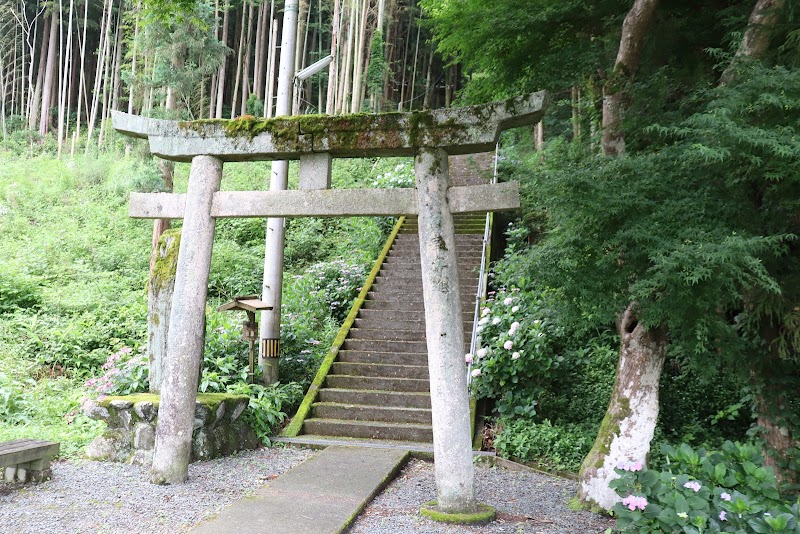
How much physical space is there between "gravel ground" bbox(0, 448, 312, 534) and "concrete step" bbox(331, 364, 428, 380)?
2.37 meters

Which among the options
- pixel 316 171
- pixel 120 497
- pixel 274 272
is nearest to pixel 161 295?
pixel 274 272

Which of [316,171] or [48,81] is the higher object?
[48,81]

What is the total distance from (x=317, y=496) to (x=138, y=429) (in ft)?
6.68

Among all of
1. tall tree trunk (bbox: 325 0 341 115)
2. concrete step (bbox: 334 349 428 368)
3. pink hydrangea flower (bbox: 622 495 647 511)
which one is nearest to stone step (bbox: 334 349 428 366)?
concrete step (bbox: 334 349 428 368)

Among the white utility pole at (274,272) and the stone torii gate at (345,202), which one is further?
the white utility pole at (274,272)

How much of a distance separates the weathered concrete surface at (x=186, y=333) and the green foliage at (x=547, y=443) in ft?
10.5

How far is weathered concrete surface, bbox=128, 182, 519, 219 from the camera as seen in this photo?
186 inches

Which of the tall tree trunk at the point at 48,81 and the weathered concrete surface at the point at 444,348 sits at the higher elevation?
the tall tree trunk at the point at 48,81

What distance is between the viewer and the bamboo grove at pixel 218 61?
68.7 ft

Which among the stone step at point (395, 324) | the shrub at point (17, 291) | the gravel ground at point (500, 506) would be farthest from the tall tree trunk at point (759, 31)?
the shrub at point (17, 291)

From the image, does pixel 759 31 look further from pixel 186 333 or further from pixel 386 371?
pixel 386 371

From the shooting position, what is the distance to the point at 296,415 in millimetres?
7547

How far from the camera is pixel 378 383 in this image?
8148 mm

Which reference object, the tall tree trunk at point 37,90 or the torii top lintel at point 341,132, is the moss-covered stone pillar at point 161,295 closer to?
the torii top lintel at point 341,132
